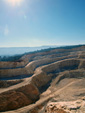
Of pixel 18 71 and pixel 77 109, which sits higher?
pixel 77 109

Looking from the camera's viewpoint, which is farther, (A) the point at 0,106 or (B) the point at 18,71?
(B) the point at 18,71

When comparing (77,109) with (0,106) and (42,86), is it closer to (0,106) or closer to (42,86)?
(0,106)

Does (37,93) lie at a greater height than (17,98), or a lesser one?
lesser

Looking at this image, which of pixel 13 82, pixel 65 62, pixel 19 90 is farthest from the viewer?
pixel 65 62

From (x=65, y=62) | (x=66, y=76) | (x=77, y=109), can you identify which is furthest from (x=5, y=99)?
(x=65, y=62)

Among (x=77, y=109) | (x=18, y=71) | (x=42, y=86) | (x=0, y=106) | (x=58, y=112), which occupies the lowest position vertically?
(x=42, y=86)

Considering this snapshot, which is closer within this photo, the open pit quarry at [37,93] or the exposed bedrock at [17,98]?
the open pit quarry at [37,93]

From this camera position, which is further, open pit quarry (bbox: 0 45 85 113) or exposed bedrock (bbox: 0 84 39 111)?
exposed bedrock (bbox: 0 84 39 111)

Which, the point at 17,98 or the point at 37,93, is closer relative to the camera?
the point at 17,98
